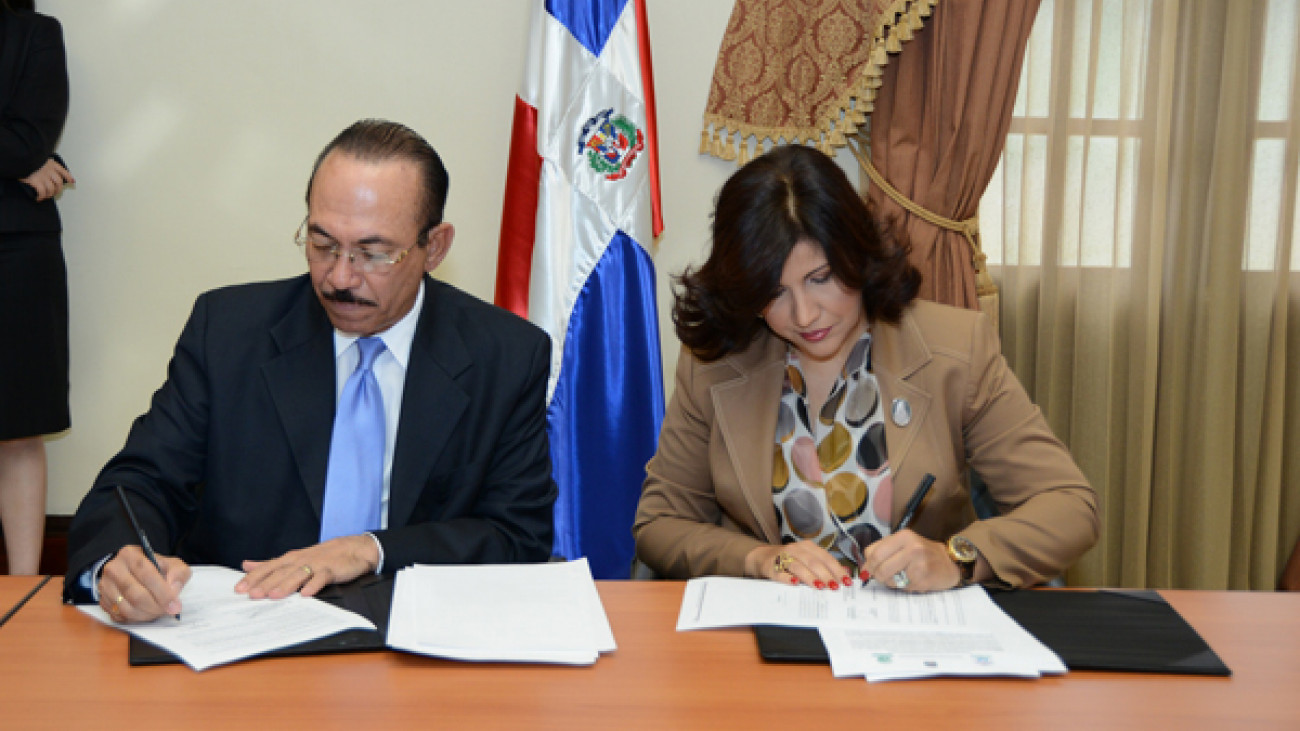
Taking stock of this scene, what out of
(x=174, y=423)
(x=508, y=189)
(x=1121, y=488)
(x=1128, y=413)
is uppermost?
(x=508, y=189)

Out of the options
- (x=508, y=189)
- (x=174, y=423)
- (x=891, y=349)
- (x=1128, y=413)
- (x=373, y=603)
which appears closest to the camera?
(x=373, y=603)

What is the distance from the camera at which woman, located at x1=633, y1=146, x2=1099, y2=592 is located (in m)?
1.85

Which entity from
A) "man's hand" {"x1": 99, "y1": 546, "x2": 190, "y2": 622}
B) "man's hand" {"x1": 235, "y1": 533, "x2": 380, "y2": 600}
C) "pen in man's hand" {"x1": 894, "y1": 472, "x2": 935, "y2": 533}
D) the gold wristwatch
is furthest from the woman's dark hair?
"man's hand" {"x1": 99, "y1": 546, "x2": 190, "y2": 622}

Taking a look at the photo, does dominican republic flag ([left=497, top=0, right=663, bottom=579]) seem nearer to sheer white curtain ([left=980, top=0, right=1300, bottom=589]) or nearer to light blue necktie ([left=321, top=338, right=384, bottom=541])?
sheer white curtain ([left=980, top=0, right=1300, bottom=589])

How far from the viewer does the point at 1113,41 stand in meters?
3.36

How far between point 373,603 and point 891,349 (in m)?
1.05

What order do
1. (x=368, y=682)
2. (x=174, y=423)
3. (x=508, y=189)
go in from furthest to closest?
(x=508, y=189) → (x=174, y=423) → (x=368, y=682)

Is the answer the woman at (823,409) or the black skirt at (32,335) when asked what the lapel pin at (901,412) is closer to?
the woman at (823,409)

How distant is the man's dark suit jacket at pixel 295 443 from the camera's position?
1.81 meters

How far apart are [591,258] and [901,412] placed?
1.47 metres

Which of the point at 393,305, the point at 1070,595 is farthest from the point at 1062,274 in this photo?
the point at 393,305

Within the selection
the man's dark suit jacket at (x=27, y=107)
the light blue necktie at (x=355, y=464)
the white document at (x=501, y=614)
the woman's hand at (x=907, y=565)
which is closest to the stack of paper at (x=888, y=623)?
the woman's hand at (x=907, y=565)

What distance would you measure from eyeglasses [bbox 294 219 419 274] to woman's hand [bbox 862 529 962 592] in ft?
3.00

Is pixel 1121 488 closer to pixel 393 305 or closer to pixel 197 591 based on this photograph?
pixel 393 305
